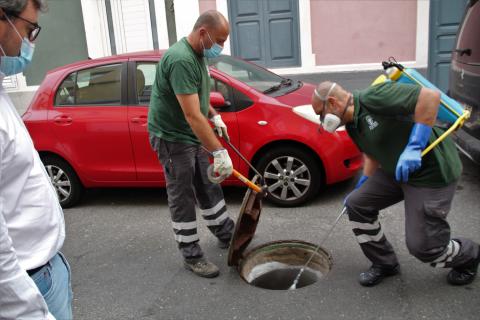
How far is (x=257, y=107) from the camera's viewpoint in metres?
5.09

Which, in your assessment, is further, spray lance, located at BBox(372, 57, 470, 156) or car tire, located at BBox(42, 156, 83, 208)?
car tire, located at BBox(42, 156, 83, 208)

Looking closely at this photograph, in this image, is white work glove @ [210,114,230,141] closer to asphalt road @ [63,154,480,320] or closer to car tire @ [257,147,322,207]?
car tire @ [257,147,322,207]

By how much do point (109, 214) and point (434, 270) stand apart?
3325 mm

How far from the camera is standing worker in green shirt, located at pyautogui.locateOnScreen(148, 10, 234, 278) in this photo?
3.61m

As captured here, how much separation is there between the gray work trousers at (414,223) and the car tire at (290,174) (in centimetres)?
147

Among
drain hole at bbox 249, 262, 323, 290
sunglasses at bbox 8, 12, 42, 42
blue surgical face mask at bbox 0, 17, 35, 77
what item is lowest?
drain hole at bbox 249, 262, 323, 290

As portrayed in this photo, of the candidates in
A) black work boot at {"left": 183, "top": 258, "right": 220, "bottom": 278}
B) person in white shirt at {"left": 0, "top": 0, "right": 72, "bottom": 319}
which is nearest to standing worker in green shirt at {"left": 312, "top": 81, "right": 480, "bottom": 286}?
black work boot at {"left": 183, "top": 258, "right": 220, "bottom": 278}

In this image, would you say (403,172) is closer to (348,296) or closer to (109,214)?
(348,296)

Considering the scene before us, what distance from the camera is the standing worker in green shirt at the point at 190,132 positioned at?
3.61m

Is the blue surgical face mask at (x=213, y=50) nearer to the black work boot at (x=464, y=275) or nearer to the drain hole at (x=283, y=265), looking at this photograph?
the drain hole at (x=283, y=265)

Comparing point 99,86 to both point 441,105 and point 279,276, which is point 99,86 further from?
point 441,105

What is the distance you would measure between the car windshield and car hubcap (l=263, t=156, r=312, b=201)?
78 cm

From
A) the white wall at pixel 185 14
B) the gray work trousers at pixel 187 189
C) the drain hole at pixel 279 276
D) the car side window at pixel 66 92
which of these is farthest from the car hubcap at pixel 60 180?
the white wall at pixel 185 14

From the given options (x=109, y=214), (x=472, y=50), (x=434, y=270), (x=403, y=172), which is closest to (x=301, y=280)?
(x=434, y=270)
